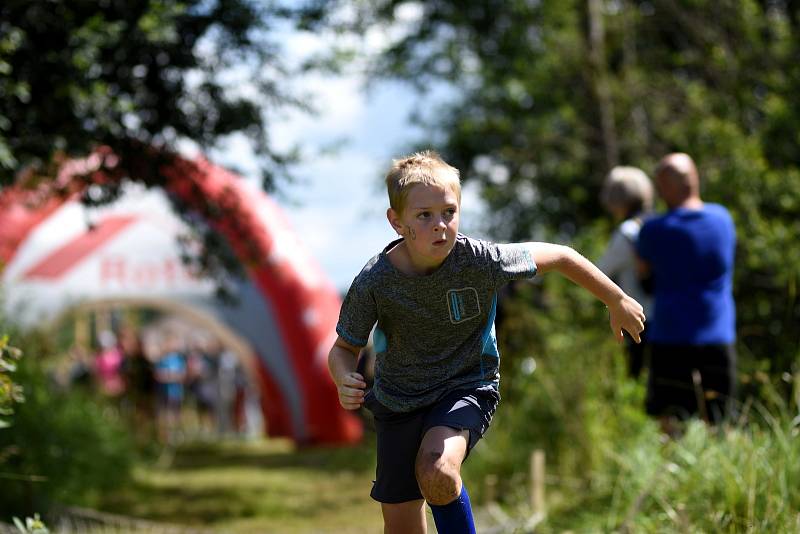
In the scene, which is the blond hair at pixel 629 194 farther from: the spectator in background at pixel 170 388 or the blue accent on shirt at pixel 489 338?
the spectator in background at pixel 170 388

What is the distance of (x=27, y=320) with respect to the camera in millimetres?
12922

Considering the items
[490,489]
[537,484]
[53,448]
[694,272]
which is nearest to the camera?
[694,272]

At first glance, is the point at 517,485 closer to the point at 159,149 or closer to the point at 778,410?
the point at 778,410

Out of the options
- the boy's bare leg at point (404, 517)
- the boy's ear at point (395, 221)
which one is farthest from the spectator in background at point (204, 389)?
the boy's ear at point (395, 221)

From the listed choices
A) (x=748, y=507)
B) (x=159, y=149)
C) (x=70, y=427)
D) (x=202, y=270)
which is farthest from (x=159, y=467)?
(x=748, y=507)

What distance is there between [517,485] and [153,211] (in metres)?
9.42

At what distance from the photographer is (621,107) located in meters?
11.2

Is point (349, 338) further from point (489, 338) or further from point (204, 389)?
point (204, 389)

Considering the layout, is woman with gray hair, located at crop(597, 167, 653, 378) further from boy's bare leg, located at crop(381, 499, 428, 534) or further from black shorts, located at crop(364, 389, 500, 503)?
boy's bare leg, located at crop(381, 499, 428, 534)

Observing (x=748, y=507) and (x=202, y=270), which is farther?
(x=202, y=270)

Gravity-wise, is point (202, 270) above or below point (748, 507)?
above

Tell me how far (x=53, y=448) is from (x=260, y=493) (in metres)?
2.74

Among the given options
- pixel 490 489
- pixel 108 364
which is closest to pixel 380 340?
pixel 490 489

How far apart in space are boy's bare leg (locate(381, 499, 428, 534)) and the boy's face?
83cm
